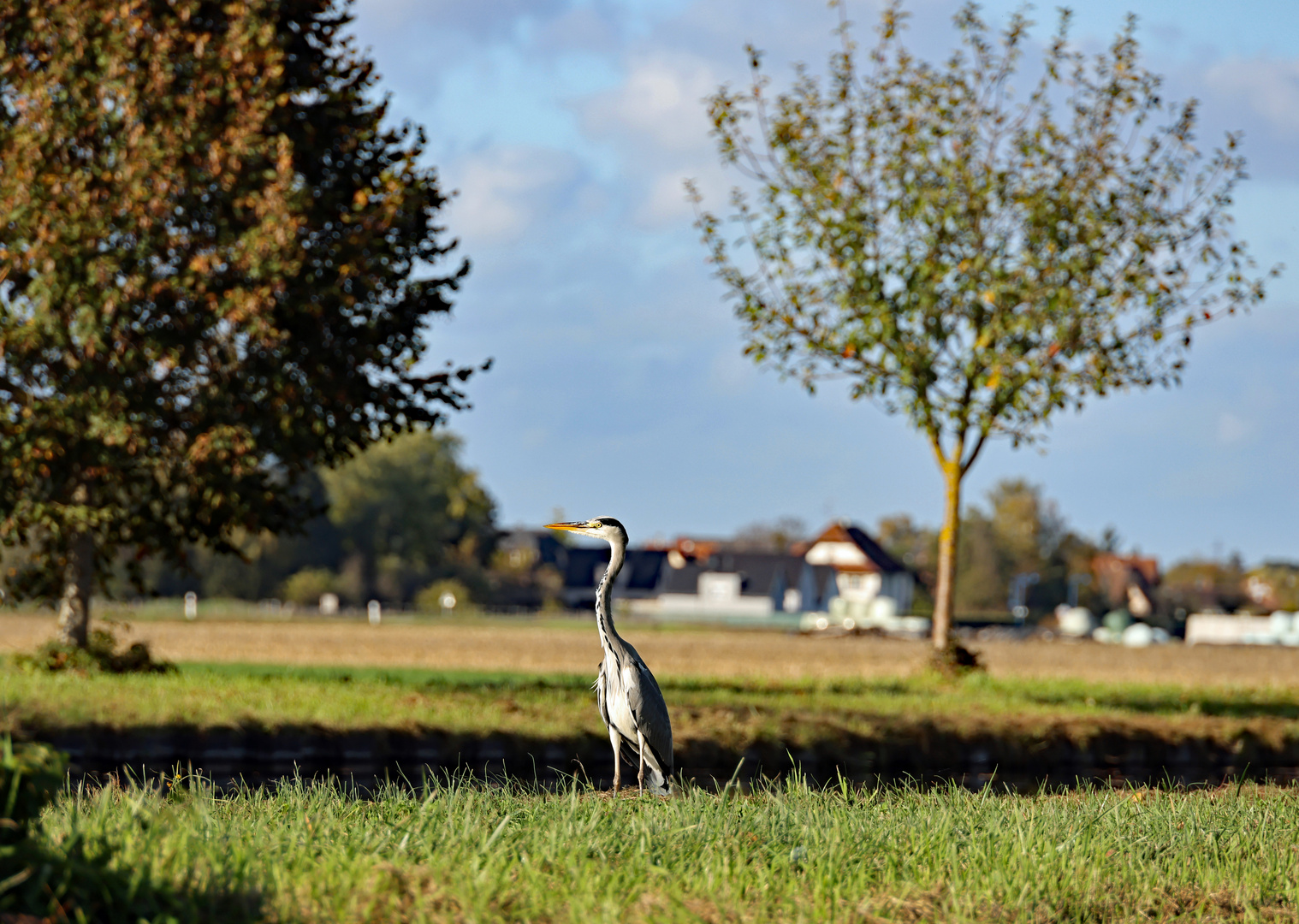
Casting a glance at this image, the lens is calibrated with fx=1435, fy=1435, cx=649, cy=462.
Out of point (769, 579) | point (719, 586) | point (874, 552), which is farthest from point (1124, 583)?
point (719, 586)

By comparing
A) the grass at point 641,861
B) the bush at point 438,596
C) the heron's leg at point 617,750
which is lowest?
the bush at point 438,596

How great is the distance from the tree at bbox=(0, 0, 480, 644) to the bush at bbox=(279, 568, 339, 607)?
2575 inches

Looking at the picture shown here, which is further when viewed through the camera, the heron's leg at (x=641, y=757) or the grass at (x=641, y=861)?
the heron's leg at (x=641, y=757)

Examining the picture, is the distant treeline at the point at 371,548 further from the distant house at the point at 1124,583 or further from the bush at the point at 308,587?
the distant house at the point at 1124,583

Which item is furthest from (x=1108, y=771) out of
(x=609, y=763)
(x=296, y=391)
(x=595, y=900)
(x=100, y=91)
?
(x=100, y=91)

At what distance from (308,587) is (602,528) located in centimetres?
8075

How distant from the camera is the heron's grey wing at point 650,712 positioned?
909 centimetres

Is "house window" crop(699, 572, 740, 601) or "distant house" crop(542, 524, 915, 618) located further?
"house window" crop(699, 572, 740, 601)

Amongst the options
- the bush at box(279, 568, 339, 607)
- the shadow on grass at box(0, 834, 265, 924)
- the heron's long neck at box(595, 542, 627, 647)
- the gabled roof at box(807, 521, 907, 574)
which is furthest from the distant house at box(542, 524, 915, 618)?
the shadow on grass at box(0, 834, 265, 924)

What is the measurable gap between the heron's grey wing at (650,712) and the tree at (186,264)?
1253 cm

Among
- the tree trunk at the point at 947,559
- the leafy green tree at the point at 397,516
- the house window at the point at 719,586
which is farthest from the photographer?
the house window at the point at 719,586

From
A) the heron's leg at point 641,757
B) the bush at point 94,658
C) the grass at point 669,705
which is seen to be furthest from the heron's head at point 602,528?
the bush at point 94,658

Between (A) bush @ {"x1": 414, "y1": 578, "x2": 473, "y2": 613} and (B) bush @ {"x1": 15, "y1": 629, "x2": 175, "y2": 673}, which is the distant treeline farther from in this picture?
(B) bush @ {"x1": 15, "y1": 629, "x2": 175, "y2": 673}

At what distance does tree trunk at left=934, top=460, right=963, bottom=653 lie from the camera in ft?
86.8
